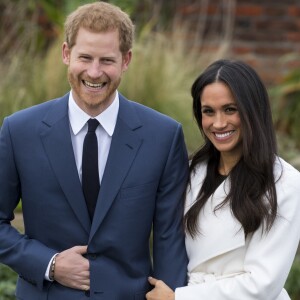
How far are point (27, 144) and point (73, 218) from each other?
38 centimetres

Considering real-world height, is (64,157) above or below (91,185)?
above

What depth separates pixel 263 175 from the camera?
4.35m

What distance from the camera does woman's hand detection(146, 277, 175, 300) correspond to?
4.34 meters

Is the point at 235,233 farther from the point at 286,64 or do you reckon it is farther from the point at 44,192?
the point at 286,64

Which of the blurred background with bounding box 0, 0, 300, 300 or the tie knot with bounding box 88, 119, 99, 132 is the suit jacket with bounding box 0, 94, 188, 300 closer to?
the tie knot with bounding box 88, 119, 99, 132

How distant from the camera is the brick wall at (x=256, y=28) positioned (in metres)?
9.36

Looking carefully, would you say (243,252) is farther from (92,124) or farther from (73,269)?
(92,124)

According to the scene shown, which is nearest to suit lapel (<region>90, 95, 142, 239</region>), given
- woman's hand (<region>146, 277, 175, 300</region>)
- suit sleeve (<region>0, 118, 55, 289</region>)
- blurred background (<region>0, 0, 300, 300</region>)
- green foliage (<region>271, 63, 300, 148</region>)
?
suit sleeve (<region>0, 118, 55, 289</region>)

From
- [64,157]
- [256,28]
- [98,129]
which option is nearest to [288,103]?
[256,28]

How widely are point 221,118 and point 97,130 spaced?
0.54m

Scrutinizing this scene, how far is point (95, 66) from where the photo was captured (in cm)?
424

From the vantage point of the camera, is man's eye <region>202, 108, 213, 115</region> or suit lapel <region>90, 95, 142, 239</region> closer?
suit lapel <region>90, 95, 142, 239</region>

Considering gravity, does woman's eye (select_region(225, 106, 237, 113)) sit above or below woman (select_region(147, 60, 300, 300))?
above

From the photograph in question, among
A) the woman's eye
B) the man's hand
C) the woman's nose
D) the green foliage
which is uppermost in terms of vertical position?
the woman's eye
